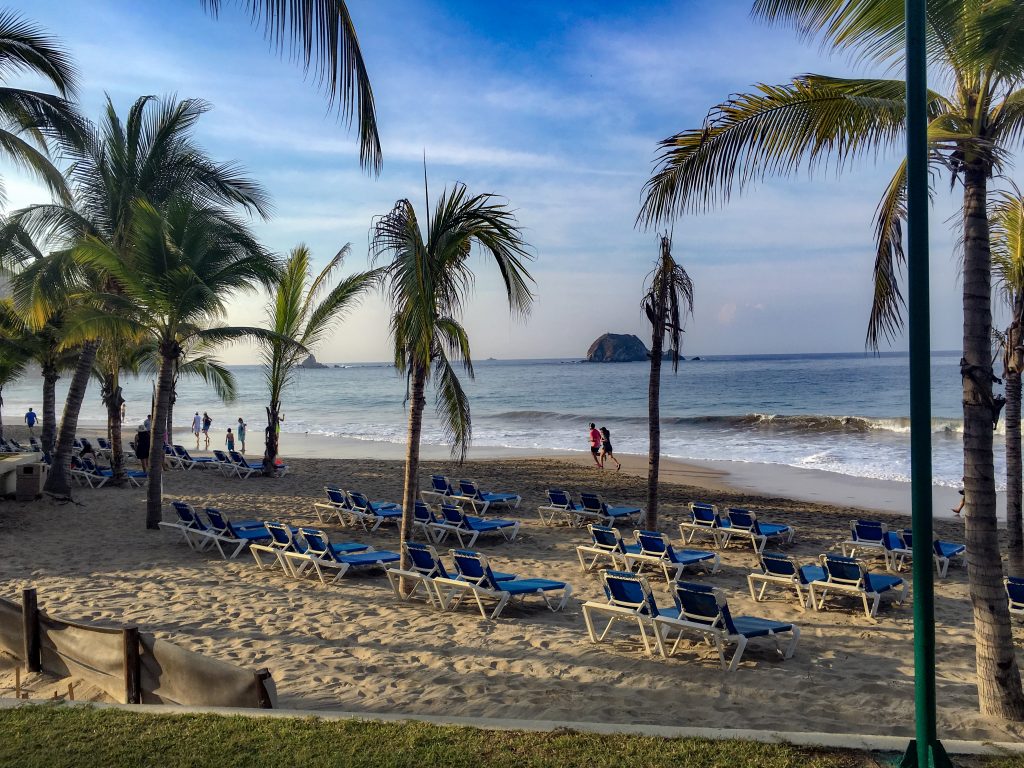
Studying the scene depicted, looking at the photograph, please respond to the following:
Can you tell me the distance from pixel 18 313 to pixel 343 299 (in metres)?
6.79

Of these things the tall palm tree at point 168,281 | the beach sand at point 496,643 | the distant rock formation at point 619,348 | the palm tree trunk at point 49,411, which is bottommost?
the beach sand at point 496,643

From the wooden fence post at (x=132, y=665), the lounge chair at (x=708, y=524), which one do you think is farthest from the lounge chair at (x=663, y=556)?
the wooden fence post at (x=132, y=665)

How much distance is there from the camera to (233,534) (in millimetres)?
10250

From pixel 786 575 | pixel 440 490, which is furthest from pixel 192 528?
pixel 786 575

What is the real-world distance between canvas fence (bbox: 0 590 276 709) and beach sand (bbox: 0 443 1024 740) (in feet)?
0.95

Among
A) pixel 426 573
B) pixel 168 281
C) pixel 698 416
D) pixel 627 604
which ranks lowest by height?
pixel 426 573

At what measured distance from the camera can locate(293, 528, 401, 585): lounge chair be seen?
29.1 feet

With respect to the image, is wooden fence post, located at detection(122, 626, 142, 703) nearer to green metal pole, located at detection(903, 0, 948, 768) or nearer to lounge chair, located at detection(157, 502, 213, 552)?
green metal pole, located at detection(903, 0, 948, 768)

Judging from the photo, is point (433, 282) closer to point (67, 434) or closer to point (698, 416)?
point (67, 434)

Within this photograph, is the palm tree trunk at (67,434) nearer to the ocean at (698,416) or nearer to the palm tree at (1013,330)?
the palm tree at (1013,330)

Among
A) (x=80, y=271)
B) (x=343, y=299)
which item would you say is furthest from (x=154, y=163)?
(x=343, y=299)

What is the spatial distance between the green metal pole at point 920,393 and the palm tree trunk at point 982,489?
1.37 m

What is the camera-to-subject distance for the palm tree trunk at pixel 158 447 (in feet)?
39.1

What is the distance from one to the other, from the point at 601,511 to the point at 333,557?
523 cm
